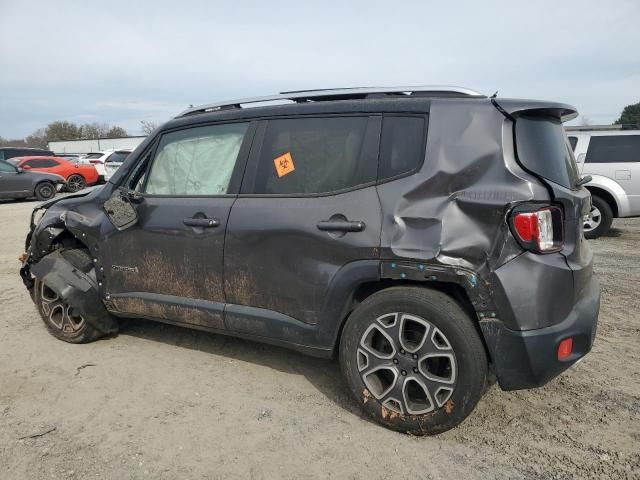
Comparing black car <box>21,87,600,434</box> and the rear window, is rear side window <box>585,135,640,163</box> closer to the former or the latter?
black car <box>21,87,600,434</box>

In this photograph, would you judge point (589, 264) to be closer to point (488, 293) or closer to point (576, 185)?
point (576, 185)

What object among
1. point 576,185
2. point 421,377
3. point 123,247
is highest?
point 576,185

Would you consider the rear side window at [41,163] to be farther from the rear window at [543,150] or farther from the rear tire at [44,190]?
the rear window at [543,150]

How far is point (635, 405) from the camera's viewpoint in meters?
2.92

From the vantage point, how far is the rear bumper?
93.5 inches

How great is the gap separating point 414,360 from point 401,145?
1.17m

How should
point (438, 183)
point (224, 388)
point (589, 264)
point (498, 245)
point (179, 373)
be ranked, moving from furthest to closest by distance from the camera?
point (179, 373)
point (224, 388)
point (589, 264)
point (438, 183)
point (498, 245)

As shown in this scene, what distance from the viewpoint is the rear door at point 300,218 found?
275cm

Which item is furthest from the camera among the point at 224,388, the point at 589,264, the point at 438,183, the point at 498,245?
the point at 224,388

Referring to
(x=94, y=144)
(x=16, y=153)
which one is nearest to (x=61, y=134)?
(x=94, y=144)

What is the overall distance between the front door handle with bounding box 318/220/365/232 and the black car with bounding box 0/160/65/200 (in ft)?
52.3

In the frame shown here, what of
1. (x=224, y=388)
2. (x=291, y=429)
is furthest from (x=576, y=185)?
(x=224, y=388)

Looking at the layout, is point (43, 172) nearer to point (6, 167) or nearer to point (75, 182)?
point (6, 167)

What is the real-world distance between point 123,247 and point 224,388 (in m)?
1.28
